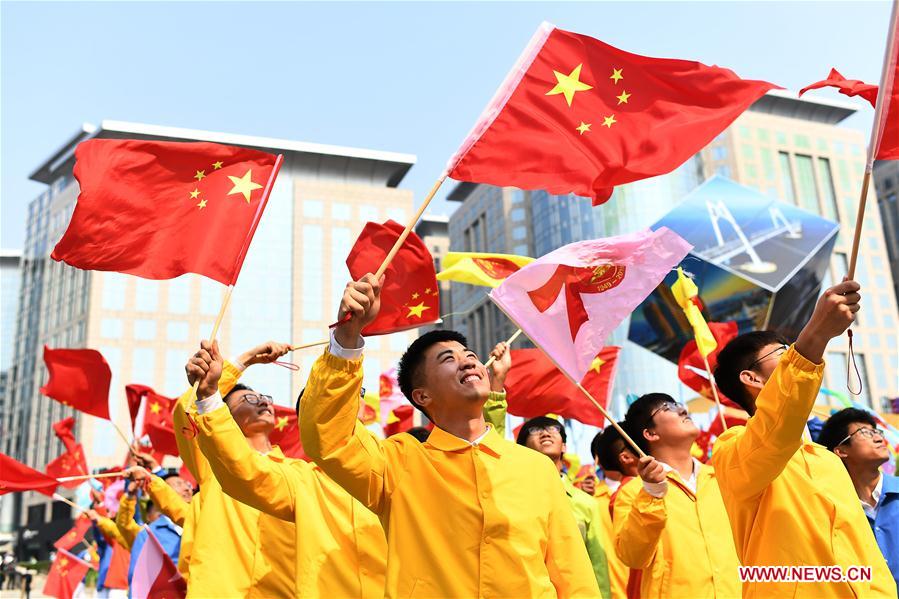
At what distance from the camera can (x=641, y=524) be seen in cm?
400

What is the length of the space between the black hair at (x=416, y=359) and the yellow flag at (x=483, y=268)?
317 centimetres

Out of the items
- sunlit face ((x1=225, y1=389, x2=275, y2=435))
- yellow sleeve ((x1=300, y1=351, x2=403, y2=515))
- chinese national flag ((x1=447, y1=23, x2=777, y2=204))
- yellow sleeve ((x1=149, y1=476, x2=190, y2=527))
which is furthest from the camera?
yellow sleeve ((x1=149, y1=476, x2=190, y2=527))

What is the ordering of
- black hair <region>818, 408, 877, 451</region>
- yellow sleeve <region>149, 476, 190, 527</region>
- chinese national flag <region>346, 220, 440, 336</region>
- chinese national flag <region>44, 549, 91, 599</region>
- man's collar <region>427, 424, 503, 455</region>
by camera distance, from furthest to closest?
chinese national flag <region>44, 549, 91, 599</region> → yellow sleeve <region>149, 476, 190, 527</region> → chinese national flag <region>346, 220, 440, 336</region> → black hair <region>818, 408, 877, 451</region> → man's collar <region>427, 424, 503, 455</region>

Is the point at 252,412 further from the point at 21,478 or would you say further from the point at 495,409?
the point at 21,478

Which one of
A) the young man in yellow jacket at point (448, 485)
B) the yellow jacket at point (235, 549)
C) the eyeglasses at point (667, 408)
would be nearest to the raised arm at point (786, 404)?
the young man in yellow jacket at point (448, 485)

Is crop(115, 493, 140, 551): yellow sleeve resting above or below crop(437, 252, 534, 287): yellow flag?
below

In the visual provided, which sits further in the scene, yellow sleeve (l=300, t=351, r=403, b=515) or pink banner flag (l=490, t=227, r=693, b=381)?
pink banner flag (l=490, t=227, r=693, b=381)

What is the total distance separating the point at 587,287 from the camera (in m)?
4.46

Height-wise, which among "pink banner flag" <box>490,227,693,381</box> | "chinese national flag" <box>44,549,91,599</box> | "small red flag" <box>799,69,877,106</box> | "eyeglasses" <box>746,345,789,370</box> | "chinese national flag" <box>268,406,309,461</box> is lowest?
"chinese national flag" <box>44,549,91,599</box>

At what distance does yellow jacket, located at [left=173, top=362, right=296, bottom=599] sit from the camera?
462 centimetres

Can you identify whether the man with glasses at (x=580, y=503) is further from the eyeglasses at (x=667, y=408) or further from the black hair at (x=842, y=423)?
the black hair at (x=842, y=423)

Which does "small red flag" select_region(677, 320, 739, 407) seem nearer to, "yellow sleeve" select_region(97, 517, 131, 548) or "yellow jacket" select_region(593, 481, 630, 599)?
"yellow jacket" select_region(593, 481, 630, 599)

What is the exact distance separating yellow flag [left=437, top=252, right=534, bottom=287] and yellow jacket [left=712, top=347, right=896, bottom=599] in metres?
3.27

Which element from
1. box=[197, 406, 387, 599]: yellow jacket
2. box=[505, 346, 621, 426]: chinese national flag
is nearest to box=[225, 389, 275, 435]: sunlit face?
box=[197, 406, 387, 599]: yellow jacket
